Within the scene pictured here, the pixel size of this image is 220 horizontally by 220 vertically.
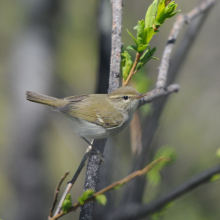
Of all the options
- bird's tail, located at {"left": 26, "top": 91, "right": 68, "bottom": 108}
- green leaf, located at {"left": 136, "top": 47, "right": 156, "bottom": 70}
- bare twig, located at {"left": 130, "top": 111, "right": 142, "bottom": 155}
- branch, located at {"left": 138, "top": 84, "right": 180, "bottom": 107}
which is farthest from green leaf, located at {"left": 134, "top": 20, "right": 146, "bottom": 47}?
bird's tail, located at {"left": 26, "top": 91, "right": 68, "bottom": 108}

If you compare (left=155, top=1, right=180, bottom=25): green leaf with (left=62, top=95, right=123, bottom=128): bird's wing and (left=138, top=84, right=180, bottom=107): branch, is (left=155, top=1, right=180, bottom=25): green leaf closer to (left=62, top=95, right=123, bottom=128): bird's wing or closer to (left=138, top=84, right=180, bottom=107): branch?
(left=138, top=84, right=180, bottom=107): branch

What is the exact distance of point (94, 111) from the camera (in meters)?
3.16

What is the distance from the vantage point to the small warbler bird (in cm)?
283

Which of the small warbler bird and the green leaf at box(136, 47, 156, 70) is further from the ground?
the small warbler bird

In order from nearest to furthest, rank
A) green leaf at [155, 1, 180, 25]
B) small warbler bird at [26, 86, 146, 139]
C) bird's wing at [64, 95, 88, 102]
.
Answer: green leaf at [155, 1, 180, 25] < small warbler bird at [26, 86, 146, 139] < bird's wing at [64, 95, 88, 102]

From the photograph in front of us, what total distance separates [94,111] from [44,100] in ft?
2.19

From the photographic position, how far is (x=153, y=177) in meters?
2.19

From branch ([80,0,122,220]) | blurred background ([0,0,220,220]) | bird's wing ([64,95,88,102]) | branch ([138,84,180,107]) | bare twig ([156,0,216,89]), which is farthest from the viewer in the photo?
blurred background ([0,0,220,220])

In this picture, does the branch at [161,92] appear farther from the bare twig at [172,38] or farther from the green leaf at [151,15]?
the green leaf at [151,15]

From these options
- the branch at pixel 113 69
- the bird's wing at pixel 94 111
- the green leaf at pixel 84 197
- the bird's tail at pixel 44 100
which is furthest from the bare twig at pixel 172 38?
the green leaf at pixel 84 197

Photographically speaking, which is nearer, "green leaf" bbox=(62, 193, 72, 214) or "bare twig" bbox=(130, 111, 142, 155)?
"green leaf" bbox=(62, 193, 72, 214)

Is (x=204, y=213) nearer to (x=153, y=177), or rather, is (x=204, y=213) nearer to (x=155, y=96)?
(x=153, y=177)

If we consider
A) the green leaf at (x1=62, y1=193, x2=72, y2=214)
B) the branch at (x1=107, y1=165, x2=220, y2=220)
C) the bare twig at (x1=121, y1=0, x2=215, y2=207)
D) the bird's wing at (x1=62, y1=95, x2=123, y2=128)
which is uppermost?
the bird's wing at (x1=62, y1=95, x2=123, y2=128)

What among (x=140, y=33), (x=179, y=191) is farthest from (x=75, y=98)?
(x=179, y=191)
